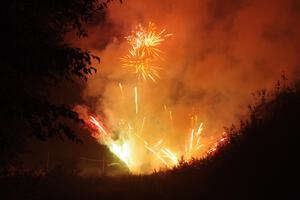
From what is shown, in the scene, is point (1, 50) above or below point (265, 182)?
above

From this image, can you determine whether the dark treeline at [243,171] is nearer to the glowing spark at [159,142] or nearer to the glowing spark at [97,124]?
the glowing spark at [97,124]

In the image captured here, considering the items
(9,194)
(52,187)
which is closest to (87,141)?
(52,187)

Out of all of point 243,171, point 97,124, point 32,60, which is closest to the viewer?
point 32,60

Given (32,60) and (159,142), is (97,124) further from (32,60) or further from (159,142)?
(32,60)

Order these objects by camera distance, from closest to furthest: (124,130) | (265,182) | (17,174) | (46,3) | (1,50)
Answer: (1,50) < (46,3) < (265,182) < (17,174) < (124,130)

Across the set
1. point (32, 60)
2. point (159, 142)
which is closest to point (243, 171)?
point (32, 60)

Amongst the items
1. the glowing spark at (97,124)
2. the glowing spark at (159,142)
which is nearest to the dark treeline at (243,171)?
the glowing spark at (97,124)

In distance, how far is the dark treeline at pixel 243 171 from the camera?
11609mm

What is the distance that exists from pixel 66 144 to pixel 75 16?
30.3 meters

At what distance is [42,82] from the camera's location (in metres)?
13.5

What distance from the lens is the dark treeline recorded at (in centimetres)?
1161

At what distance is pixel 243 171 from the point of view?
12.5 metres

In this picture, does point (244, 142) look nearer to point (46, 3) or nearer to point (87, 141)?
point (46, 3)

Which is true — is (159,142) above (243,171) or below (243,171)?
above
